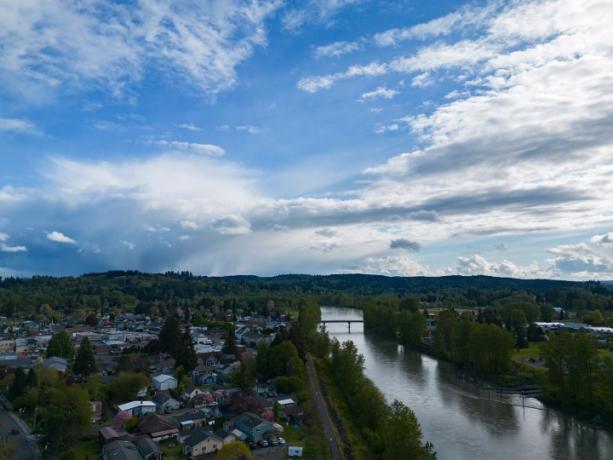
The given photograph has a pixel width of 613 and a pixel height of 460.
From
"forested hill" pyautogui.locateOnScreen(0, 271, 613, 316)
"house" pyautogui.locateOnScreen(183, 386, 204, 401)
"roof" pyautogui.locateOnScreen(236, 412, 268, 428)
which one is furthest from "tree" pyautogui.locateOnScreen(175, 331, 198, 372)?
"forested hill" pyautogui.locateOnScreen(0, 271, 613, 316)

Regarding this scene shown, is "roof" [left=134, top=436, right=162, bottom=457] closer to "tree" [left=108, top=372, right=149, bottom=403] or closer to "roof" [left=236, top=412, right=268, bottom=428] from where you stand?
"roof" [left=236, top=412, right=268, bottom=428]

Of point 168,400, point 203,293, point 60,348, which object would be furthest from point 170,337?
point 203,293

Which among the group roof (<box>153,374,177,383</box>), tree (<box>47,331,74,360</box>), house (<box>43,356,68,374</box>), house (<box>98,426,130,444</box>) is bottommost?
house (<box>98,426,130,444</box>)

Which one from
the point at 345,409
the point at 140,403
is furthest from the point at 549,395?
the point at 140,403

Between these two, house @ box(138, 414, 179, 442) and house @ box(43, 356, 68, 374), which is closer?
house @ box(138, 414, 179, 442)

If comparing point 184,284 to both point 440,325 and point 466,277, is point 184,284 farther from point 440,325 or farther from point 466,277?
point 466,277

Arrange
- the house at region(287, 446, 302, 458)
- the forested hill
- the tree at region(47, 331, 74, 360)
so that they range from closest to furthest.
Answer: the house at region(287, 446, 302, 458)
the tree at region(47, 331, 74, 360)
the forested hill
